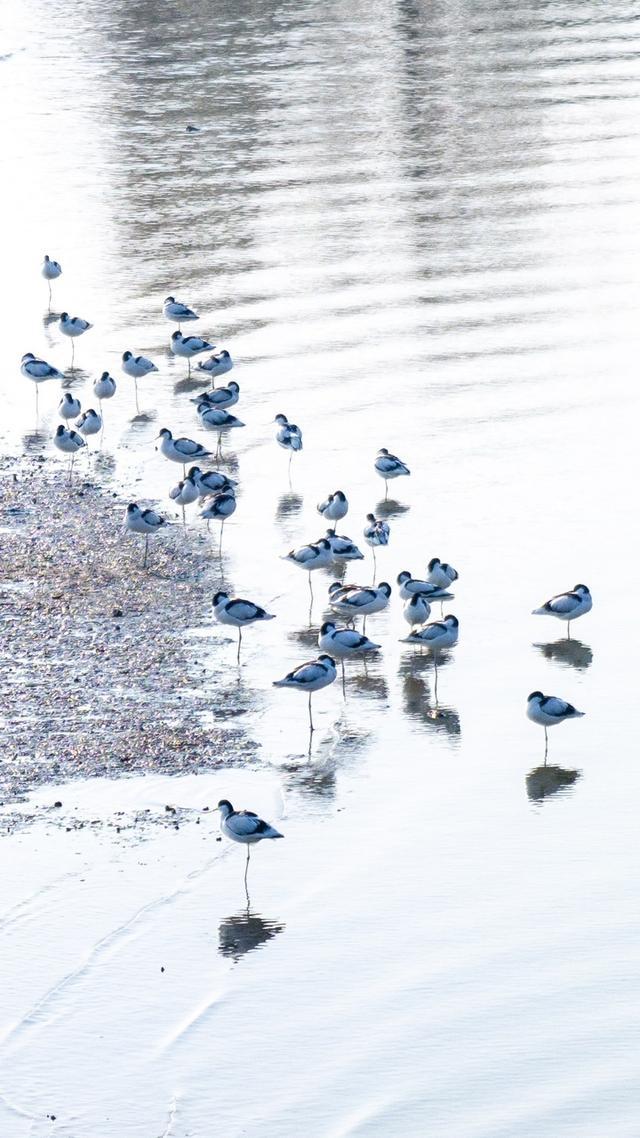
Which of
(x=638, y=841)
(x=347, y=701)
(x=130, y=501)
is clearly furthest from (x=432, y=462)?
(x=638, y=841)

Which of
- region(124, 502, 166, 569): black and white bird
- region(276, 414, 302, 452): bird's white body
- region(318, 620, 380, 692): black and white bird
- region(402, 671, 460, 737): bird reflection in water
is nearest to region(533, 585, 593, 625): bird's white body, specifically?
region(402, 671, 460, 737): bird reflection in water

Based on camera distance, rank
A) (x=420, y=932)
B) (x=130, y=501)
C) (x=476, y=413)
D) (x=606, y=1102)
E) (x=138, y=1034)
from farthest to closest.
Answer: (x=476, y=413), (x=130, y=501), (x=420, y=932), (x=138, y=1034), (x=606, y=1102)

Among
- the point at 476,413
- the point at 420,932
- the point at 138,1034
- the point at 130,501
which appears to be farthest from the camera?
the point at 476,413

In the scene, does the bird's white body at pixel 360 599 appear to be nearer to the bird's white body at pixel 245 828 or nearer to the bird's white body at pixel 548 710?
the bird's white body at pixel 548 710

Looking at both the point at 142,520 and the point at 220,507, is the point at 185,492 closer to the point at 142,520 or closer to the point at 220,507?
the point at 220,507

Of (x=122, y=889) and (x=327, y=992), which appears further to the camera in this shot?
(x=122, y=889)

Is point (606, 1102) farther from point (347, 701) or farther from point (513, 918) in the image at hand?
point (347, 701)

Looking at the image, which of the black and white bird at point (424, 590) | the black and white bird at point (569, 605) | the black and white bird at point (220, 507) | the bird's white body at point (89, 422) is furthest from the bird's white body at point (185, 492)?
the black and white bird at point (569, 605)
